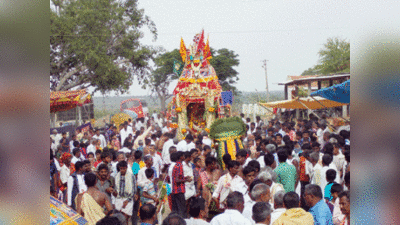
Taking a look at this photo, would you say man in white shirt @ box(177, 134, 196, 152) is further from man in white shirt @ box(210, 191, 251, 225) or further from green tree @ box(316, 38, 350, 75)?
green tree @ box(316, 38, 350, 75)

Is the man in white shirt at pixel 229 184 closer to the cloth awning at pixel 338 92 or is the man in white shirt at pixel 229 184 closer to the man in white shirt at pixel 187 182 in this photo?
the man in white shirt at pixel 187 182

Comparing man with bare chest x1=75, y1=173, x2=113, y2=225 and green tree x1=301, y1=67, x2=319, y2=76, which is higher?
green tree x1=301, y1=67, x2=319, y2=76

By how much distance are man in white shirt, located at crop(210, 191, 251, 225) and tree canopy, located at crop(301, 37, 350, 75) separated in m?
23.3

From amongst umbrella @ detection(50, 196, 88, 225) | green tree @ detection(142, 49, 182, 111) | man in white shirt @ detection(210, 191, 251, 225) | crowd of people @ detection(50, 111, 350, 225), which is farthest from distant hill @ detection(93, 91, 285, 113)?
umbrella @ detection(50, 196, 88, 225)

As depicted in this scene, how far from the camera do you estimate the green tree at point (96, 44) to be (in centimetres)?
1525

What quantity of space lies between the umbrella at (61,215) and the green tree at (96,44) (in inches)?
491

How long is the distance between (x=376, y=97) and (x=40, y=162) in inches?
43.7

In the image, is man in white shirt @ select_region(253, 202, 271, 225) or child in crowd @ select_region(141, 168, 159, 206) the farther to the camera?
child in crowd @ select_region(141, 168, 159, 206)

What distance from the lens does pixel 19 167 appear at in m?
1.14

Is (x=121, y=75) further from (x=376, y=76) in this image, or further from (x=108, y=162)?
(x=376, y=76)

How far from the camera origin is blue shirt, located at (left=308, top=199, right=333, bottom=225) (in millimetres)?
3201

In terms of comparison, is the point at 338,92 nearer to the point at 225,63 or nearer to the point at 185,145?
the point at 185,145

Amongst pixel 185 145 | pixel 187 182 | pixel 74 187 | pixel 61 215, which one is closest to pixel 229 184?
pixel 187 182

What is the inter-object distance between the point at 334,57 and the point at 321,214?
978 inches
